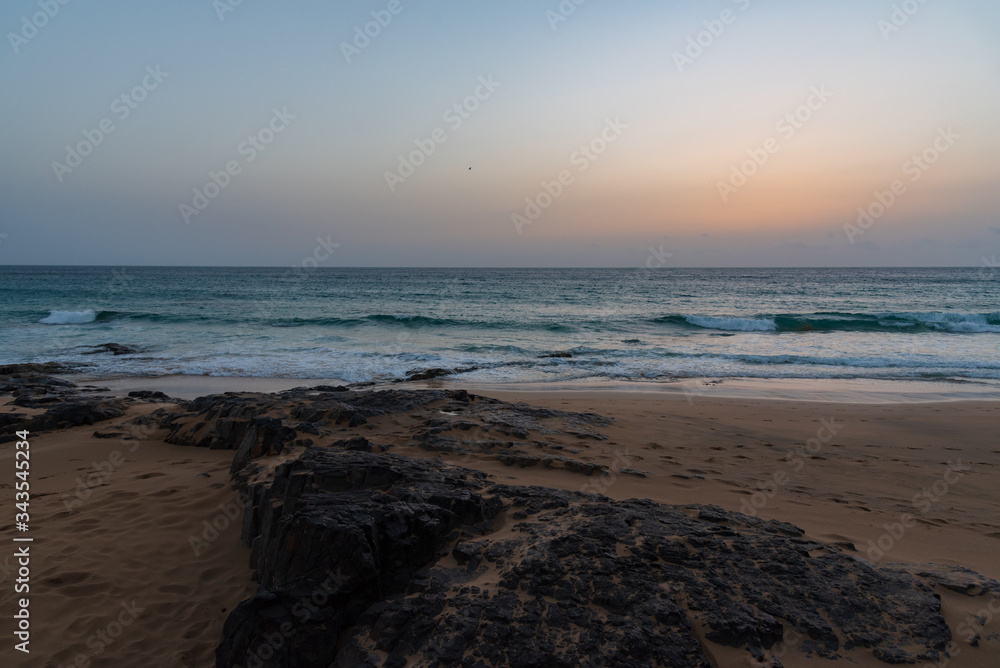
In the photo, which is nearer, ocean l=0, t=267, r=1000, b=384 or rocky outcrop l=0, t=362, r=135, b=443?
rocky outcrop l=0, t=362, r=135, b=443

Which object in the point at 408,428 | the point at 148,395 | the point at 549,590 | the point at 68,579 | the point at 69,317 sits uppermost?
the point at 549,590

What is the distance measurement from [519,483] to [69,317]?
32155 mm

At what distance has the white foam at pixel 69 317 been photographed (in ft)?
85.8

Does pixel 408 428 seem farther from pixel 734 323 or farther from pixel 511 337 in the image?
pixel 734 323

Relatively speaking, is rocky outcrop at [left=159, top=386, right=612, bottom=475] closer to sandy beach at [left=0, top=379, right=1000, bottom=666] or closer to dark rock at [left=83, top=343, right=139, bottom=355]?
sandy beach at [left=0, top=379, right=1000, bottom=666]

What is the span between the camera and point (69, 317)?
26906mm

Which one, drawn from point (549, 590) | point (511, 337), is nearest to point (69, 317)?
point (511, 337)

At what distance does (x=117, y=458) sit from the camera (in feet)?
20.5

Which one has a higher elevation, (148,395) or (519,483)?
(519,483)

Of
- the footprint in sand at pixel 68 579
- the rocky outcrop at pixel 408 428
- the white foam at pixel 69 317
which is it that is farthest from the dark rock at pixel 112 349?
the footprint in sand at pixel 68 579

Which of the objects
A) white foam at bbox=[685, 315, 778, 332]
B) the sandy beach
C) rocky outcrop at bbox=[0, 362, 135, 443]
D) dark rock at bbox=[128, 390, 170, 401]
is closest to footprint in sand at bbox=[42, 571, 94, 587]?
the sandy beach

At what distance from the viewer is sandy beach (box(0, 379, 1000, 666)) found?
3.37 metres

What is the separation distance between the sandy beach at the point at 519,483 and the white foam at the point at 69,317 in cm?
2392

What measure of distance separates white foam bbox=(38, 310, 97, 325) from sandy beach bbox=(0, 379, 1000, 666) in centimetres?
2392
